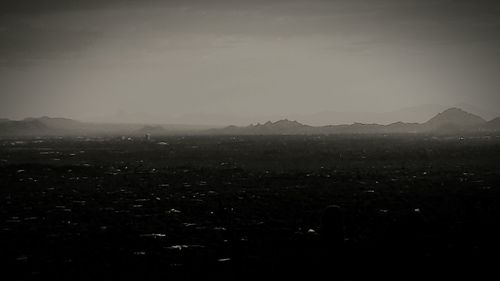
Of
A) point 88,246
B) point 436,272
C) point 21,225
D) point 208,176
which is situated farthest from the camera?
point 208,176

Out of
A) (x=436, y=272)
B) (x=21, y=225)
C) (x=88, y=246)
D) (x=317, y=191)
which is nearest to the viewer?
(x=436, y=272)

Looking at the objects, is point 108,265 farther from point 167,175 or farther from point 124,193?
point 167,175

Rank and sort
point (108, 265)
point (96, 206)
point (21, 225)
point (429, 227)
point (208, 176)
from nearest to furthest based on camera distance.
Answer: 1. point (108, 265)
2. point (429, 227)
3. point (21, 225)
4. point (96, 206)
5. point (208, 176)

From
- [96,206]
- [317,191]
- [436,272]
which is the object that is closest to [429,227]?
[436,272]

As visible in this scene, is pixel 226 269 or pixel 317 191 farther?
pixel 317 191

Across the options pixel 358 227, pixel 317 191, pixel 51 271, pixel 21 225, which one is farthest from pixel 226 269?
pixel 317 191

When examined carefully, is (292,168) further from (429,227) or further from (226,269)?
(226,269)
